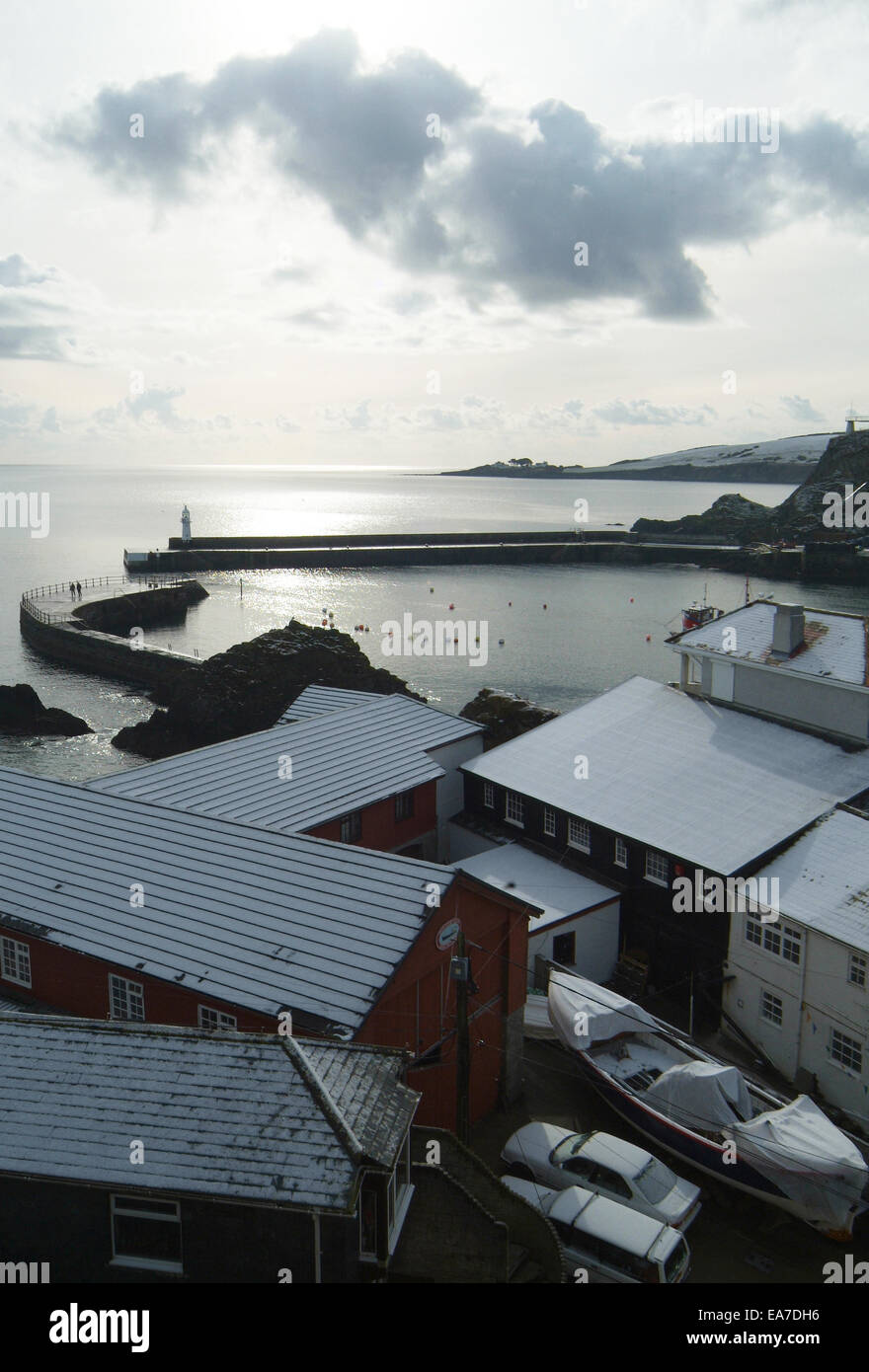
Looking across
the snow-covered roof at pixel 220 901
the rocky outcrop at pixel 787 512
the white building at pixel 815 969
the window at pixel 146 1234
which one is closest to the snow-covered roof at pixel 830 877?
the white building at pixel 815 969

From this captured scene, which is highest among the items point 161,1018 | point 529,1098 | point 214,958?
point 214,958

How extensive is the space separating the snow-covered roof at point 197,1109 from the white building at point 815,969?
1095 cm

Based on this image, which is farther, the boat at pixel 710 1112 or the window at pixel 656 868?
the window at pixel 656 868

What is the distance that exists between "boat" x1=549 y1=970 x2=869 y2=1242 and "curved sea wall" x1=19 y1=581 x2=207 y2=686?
35644mm

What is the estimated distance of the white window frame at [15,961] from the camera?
16.4m

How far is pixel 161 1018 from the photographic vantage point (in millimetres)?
14961

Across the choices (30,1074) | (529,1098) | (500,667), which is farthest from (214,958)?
(500,667)

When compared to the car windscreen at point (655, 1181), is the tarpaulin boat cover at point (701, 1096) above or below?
above

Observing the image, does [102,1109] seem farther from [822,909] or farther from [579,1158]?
[822,909]

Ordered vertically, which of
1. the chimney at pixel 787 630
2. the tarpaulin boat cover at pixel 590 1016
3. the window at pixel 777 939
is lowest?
the tarpaulin boat cover at pixel 590 1016

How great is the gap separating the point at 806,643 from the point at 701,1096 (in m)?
15.1

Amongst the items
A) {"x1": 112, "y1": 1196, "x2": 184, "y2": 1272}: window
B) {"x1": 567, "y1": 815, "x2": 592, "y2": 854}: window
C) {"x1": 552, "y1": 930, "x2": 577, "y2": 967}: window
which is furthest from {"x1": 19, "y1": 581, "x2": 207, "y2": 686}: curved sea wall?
{"x1": 112, "y1": 1196, "x2": 184, "y2": 1272}: window

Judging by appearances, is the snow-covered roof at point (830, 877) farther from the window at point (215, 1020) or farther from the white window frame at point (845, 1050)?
the window at point (215, 1020)
